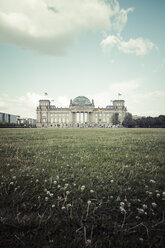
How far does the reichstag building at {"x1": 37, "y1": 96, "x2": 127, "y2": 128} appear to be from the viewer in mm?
132375

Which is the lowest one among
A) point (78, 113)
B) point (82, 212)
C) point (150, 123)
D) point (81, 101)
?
point (82, 212)

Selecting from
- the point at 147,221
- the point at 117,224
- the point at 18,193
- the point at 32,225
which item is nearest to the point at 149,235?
the point at 147,221

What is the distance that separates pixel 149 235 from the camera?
167cm

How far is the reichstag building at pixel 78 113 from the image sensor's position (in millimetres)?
132375

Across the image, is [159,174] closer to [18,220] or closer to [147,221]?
[147,221]

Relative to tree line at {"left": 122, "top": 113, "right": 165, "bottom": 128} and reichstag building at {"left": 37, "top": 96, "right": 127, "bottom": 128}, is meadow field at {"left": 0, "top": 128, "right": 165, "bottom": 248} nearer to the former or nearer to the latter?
tree line at {"left": 122, "top": 113, "right": 165, "bottom": 128}

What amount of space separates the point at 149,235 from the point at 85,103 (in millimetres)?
141452

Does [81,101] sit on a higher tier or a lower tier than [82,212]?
higher

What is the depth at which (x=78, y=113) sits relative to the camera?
5359 inches

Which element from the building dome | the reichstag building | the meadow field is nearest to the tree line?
the reichstag building

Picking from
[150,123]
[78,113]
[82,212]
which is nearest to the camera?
[82,212]

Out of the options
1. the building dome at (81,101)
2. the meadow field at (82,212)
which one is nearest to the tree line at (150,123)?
the meadow field at (82,212)

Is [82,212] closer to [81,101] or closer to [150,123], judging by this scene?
[150,123]

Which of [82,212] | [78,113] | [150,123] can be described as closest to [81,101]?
[78,113]
